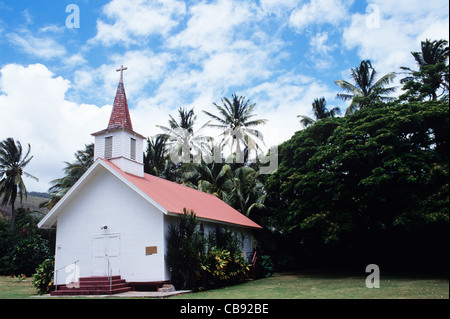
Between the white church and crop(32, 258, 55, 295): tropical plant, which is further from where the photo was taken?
crop(32, 258, 55, 295): tropical plant

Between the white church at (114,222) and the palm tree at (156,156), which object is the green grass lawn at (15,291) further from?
the palm tree at (156,156)

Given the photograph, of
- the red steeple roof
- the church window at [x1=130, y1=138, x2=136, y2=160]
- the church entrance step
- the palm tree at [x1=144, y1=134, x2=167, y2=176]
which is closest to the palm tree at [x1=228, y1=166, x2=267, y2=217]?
the palm tree at [x1=144, y1=134, x2=167, y2=176]

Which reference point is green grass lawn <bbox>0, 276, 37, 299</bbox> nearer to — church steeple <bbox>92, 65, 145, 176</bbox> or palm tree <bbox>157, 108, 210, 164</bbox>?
church steeple <bbox>92, 65, 145, 176</bbox>

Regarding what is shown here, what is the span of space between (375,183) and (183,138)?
27.5 metres

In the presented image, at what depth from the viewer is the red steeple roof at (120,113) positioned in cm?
1911

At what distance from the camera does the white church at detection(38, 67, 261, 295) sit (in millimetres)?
15422

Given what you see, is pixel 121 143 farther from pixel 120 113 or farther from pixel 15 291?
pixel 15 291

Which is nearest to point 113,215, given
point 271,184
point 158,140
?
point 271,184

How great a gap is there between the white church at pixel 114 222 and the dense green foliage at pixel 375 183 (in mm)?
5440

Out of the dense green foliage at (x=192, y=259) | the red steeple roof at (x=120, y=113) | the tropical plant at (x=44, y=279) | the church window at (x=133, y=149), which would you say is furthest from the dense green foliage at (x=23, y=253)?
the dense green foliage at (x=192, y=259)

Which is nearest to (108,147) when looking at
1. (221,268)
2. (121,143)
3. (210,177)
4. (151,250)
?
(121,143)

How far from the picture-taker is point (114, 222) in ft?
54.6

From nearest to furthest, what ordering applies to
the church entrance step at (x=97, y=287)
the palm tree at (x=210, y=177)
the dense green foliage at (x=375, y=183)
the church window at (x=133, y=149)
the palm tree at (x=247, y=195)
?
1. the church entrance step at (x=97, y=287)
2. the dense green foliage at (x=375, y=183)
3. the church window at (x=133, y=149)
4. the palm tree at (x=247, y=195)
5. the palm tree at (x=210, y=177)

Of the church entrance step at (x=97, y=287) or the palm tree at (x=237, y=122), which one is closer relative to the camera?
the church entrance step at (x=97, y=287)
